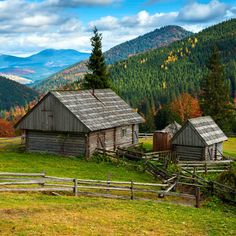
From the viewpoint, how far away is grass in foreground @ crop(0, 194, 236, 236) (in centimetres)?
1547

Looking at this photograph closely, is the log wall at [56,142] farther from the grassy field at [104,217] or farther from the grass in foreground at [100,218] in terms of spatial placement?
the grass in foreground at [100,218]

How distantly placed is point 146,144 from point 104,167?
16.2 m

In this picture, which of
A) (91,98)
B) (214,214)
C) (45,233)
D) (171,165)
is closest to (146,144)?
(91,98)

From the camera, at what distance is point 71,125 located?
39031 mm

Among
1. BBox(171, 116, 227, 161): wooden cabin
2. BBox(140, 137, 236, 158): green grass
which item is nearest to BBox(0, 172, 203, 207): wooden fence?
BBox(171, 116, 227, 161): wooden cabin

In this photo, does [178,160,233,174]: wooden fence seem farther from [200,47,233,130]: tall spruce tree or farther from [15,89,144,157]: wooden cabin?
[200,47,233,130]: tall spruce tree

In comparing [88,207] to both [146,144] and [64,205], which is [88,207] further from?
[146,144]

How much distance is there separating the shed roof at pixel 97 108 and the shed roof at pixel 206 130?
7184 millimetres

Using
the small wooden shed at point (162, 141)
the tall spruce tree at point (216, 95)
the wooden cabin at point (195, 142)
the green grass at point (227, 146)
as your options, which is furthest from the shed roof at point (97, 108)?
the tall spruce tree at point (216, 95)

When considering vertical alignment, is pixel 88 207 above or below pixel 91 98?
below

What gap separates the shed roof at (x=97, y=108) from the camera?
39719mm

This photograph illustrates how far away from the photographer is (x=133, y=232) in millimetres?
16031

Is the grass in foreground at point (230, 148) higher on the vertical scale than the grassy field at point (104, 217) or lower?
higher

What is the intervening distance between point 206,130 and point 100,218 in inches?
1016
